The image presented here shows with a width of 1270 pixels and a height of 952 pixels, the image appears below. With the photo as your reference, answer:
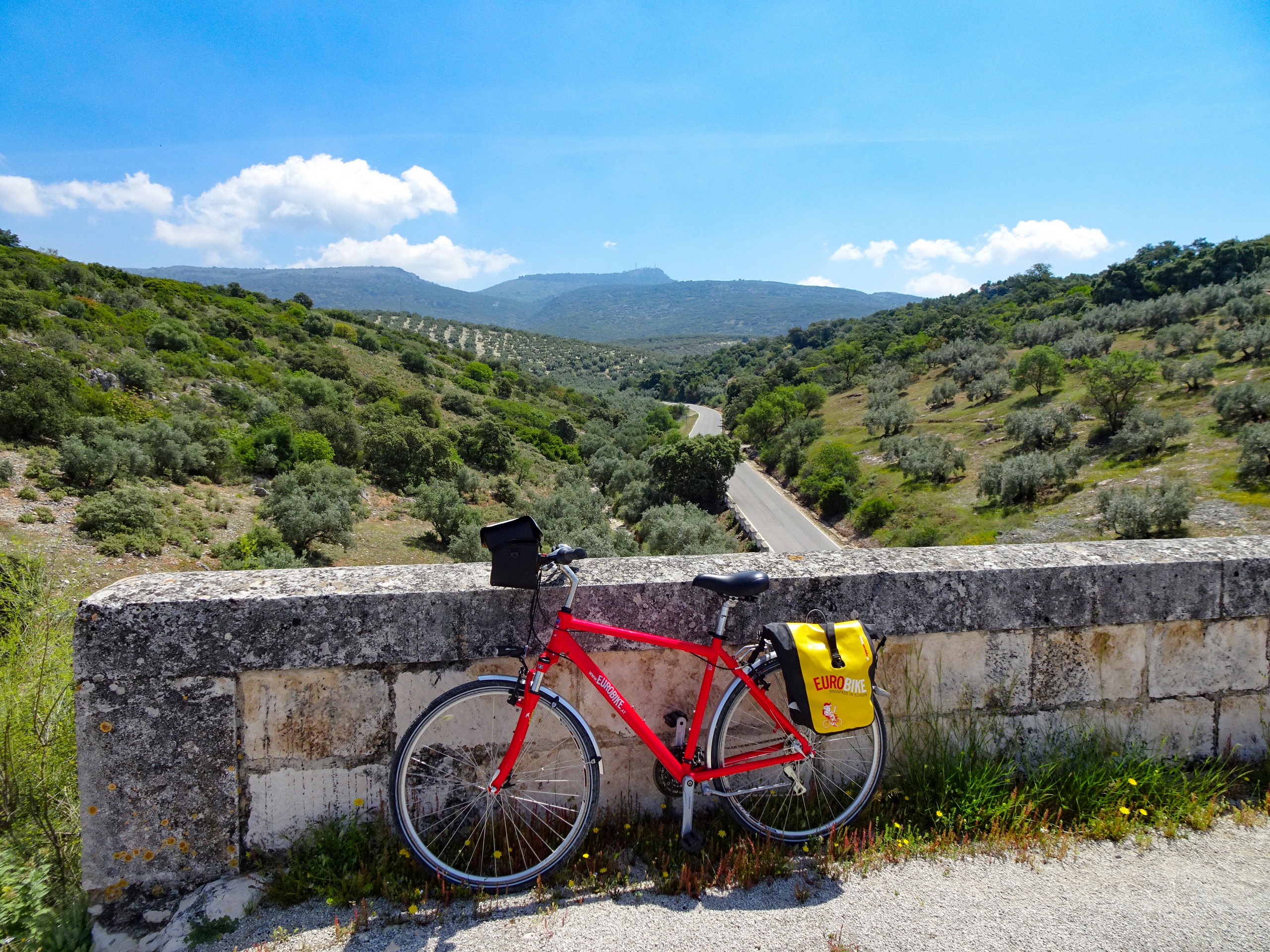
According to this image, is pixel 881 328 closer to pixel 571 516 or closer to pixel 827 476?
pixel 827 476

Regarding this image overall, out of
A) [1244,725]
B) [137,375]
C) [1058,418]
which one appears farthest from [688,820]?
[1058,418]

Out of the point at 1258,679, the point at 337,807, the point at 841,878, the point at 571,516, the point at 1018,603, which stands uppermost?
the point at 1018,603

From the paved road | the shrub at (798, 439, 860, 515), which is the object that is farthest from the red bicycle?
the shrub at (798, 439, 860, 515)

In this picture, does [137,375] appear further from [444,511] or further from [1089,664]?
[1089,664]

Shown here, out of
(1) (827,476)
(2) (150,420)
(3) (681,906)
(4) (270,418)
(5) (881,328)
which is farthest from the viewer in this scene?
(5) (881,328)

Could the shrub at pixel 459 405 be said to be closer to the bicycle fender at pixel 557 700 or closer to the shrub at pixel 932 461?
the shrub at pixel 932 461

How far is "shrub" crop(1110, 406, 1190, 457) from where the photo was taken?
2533 centimetres

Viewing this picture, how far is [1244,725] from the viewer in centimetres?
276

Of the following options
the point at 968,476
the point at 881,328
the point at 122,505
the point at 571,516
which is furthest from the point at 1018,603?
the point at 881,328

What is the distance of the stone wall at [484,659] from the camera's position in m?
2.03

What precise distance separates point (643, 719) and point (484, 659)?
634mm

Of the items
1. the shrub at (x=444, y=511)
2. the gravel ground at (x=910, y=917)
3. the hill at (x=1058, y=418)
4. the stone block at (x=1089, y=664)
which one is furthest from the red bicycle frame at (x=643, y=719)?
the hill at (x=1058, y=418)

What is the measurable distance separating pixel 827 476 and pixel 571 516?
1763 centimetres

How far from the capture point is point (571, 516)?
22.6 meters
